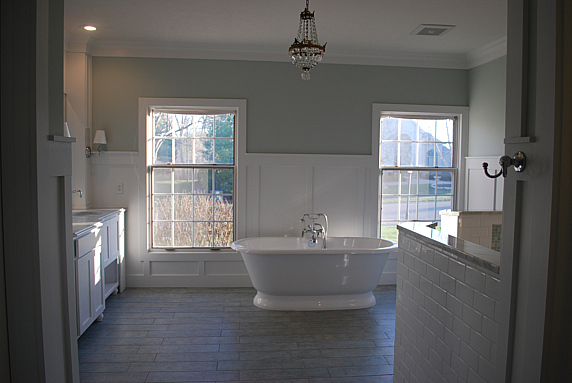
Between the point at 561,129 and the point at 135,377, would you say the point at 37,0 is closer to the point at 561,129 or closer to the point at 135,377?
the point at 561,129

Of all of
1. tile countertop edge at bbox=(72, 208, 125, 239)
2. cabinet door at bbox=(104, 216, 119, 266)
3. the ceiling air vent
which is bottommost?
cabinet door at bbox=(104, 216, 119, 266)

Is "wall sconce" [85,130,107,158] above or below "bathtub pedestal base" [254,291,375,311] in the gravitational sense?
above

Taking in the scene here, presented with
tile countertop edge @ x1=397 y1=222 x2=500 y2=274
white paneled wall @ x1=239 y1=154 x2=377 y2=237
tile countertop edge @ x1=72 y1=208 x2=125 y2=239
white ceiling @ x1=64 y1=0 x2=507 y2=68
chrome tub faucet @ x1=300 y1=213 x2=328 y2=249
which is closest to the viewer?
tile countertop edge @ x1=397 y1=222 x2=500 y2=274

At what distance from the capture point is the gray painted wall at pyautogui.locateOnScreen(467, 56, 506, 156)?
4.30 meters

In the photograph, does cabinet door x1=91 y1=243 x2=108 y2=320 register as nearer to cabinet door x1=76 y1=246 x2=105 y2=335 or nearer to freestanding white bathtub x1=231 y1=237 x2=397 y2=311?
cabinet door x1=76 y1=246 x2=105 y2=335

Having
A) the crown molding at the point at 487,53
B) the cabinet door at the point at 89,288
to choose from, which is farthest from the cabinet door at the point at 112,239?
the crown molding at the point at 487,53

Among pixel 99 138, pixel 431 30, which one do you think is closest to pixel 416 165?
pixel 431 30

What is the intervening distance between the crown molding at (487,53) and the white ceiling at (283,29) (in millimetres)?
10

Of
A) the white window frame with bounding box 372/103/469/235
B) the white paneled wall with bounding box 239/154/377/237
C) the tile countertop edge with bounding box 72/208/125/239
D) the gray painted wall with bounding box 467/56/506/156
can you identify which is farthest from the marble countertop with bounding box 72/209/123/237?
the gray painted wall with bounding box 467/56/506/156

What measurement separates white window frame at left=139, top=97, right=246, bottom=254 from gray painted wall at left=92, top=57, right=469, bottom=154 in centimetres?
7

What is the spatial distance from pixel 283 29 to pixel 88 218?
2.46m

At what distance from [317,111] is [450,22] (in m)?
→ 1.61

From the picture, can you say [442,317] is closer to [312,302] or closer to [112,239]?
[312,302]

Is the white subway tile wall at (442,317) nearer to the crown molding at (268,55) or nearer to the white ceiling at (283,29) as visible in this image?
the white ceiling at (283,29)
